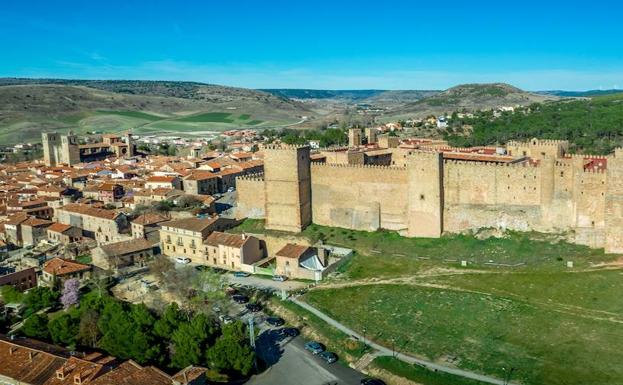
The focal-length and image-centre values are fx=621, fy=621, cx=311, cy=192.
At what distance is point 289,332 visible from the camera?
26797mm

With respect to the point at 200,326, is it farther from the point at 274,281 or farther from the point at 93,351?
the point at 274,281

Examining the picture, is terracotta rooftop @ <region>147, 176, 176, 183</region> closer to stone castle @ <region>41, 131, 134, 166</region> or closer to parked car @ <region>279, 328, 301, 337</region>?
parked car @ <region>279, 328, 301, 337</region>

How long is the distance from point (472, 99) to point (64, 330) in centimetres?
14753

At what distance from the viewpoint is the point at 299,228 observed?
37.1 metres

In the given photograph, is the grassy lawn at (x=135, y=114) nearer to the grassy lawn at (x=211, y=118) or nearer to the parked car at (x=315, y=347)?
the grassy lawn at (x=211, y=118)

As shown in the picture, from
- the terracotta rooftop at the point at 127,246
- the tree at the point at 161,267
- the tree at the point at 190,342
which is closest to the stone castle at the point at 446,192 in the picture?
the terracotta rooftop at the point at 127,246

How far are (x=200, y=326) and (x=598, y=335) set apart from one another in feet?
48.6

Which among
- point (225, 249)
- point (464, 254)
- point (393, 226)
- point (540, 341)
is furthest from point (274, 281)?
point (540, 341)

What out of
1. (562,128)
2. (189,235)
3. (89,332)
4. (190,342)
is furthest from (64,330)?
(562,128)

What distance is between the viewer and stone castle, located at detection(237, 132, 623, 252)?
29.7m

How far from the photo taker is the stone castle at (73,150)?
269 feet

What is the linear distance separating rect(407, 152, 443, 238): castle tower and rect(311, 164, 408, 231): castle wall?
0.85 m

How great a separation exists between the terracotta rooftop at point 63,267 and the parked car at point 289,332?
581 inches

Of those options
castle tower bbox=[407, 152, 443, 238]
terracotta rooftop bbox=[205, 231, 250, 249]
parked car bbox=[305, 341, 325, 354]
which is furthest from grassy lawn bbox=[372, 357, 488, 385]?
terracotta rooftop bbox=[205, 231, 250, 249]
